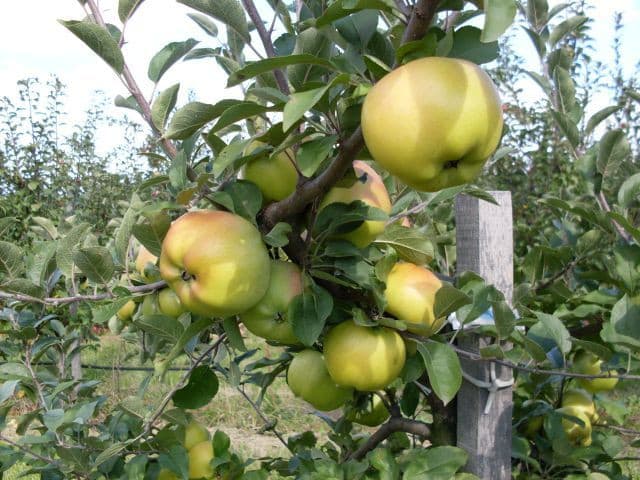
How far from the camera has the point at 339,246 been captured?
0.77m

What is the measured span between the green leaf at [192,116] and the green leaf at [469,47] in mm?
223

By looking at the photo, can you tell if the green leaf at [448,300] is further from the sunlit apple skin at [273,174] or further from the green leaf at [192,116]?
the green leaf at [192,116]

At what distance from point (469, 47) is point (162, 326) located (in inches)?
19.3

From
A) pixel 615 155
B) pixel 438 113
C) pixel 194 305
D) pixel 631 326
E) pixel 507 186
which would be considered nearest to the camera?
pixel 438 113

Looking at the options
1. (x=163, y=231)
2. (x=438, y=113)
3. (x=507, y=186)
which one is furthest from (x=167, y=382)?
(x=438, y=113)

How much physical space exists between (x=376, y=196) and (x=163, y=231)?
0.89ft

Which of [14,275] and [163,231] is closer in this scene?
[163,231]

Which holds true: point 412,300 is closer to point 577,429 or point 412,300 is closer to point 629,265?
point 629,265

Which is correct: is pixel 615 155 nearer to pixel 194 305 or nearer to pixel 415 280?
pixel 415 280

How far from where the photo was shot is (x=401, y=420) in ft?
3.64

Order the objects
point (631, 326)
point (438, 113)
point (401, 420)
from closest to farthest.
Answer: point (438, 113), point (631, 326), point (401, 420)

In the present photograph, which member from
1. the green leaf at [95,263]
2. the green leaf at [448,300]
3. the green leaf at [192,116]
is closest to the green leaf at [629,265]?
the green leaf at [448,300]

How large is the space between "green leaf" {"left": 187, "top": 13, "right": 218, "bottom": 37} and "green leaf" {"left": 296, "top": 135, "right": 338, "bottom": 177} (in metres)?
0.39

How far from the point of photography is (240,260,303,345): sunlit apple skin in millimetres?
759
